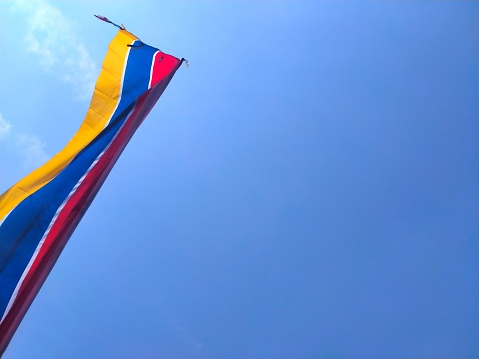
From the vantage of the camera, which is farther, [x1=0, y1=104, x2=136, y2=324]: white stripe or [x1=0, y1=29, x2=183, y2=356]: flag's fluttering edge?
[x1=0, y1=29, x2=183, y2=356]: flag's fluttering edge

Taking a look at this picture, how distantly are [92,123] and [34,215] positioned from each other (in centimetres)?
253

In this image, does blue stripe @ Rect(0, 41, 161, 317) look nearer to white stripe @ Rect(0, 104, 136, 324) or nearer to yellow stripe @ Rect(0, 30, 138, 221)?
white stripe @ Rect(0, 104, 136, 324)

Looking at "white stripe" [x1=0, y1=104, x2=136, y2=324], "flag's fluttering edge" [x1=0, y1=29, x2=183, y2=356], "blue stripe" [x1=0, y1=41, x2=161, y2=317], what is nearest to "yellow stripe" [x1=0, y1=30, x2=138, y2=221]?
"flag's fluttering edge" [x1=0, y1=29, x2=183, y2=356]

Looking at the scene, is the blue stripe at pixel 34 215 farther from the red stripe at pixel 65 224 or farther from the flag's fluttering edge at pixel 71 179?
the red stripe at pixel 65 224

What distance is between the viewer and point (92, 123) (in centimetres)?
1085

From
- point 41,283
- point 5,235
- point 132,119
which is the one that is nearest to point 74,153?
point 132,119

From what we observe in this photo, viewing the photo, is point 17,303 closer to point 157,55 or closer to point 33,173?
point 33,173

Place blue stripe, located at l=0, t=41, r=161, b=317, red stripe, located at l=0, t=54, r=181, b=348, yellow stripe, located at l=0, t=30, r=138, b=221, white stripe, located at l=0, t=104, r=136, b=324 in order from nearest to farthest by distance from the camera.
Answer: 1. red stripe, located at l=0, t=54, r=181, b=348
2. white stripe, located at l=0, t=104, r=136, b=324
3. blue stripe, located at l=0, t=41, r=161, b=317
4. yellow stripe, located at l=0, t=30, r=138, b=221

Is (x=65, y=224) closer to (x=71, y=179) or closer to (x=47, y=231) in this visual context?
(x=47, y=231)

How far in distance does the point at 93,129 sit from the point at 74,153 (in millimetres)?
769

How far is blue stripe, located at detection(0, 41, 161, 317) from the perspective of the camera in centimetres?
932

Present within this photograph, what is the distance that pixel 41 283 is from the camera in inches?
355

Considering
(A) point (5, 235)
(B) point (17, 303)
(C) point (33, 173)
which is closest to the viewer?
(B) point (17, 303)

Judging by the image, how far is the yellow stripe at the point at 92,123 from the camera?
10289 millimetres
